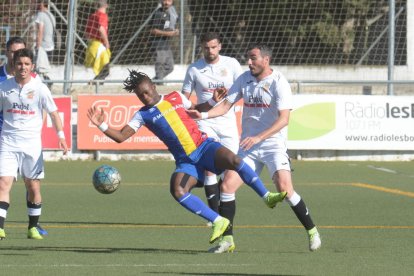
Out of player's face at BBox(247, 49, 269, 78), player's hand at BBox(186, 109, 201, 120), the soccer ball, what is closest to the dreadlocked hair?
player's hand at BBox(186, 109, 201, 120)

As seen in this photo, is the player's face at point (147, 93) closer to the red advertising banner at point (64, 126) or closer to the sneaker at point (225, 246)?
the sneaker at point (225, 246)

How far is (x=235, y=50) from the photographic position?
26344mm

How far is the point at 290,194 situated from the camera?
11578 mm

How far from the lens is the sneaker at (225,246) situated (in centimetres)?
1127

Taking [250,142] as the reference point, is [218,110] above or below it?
above

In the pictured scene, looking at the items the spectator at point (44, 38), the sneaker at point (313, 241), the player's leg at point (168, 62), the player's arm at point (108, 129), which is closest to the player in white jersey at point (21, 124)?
the player's arm at point (108, 129)

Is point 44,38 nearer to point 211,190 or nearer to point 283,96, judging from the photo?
point 211,190

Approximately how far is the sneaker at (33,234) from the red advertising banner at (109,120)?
31.8ft

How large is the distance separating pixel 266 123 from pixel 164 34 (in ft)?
42.4

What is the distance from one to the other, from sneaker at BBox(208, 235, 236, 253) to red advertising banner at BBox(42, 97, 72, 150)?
36.5 ft

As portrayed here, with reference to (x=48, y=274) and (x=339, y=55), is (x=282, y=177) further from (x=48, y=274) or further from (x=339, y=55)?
(x=339, y=55)

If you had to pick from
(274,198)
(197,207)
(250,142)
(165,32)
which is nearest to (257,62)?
(250,142)

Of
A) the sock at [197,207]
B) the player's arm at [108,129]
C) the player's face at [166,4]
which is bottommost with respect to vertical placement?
the sock at [197,207]

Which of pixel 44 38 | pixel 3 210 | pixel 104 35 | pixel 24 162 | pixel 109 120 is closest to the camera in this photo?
pixel 3 210
